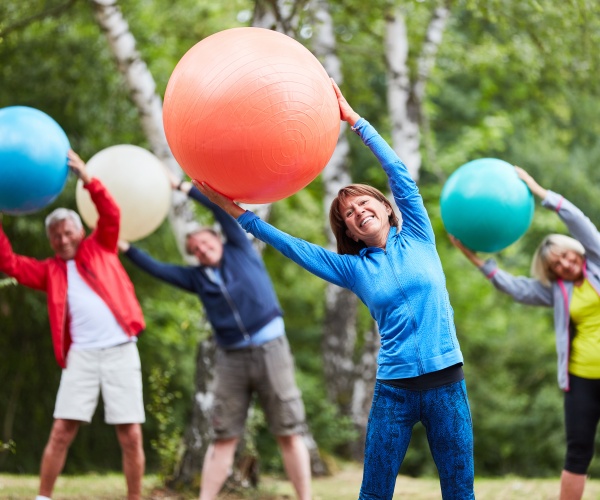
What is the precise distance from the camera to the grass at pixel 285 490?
565 cm

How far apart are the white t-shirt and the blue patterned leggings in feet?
6.20

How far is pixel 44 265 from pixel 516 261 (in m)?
10.2

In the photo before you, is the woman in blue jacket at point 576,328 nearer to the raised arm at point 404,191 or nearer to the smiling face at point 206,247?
the raised arm at point 404,191

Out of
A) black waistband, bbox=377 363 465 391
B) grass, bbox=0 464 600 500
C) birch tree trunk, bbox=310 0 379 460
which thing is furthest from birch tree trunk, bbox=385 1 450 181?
black waistband, bbox=377 363 465 391

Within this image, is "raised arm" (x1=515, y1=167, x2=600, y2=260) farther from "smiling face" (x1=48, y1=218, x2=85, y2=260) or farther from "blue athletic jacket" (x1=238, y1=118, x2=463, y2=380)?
"smiling face" (x1=48, y1=218, x2=85, y2=260)

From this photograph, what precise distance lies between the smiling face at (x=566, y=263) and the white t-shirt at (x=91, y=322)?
93.6 inches

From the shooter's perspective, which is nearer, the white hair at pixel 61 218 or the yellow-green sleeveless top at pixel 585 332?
the yellow-green sleeveless top at pixel 585 332

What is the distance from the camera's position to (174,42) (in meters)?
10.5

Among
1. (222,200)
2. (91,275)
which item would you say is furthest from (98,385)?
(222,200)

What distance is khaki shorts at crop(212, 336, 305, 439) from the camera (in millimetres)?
4840

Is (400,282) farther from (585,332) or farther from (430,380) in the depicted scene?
(585,332)

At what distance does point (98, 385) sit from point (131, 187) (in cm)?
116

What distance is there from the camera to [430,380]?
124 inches

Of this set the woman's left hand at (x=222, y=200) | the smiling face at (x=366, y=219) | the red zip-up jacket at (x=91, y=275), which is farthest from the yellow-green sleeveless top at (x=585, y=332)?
the red zip-up jacket at (x=91, y=275)
